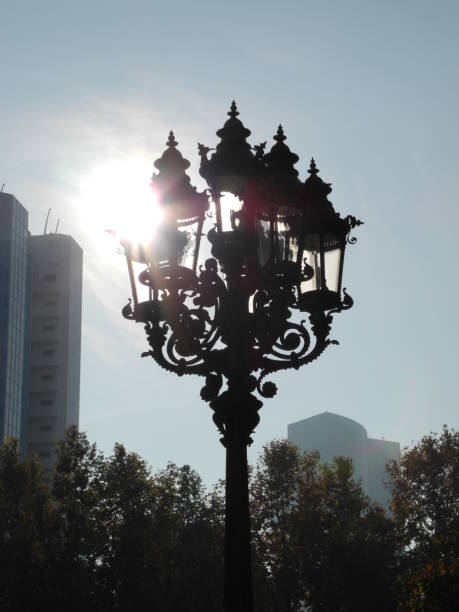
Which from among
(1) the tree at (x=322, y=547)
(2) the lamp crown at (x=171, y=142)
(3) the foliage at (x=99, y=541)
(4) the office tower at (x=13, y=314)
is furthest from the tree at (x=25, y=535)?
(4) the office tower at (x=13, y=314)

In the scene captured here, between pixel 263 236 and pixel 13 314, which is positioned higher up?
pixel 13 314

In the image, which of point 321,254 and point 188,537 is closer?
point 321,254

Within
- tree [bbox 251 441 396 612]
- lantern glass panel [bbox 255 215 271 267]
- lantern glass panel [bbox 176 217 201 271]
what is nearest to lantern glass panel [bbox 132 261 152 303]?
lantern glass panel [bbox 176 217 201 271]

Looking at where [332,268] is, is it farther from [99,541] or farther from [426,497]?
[426,497]

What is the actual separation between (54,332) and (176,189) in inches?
4999

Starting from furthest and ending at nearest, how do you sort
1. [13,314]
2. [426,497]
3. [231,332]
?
[13,314]
[426,497]
[231,332]

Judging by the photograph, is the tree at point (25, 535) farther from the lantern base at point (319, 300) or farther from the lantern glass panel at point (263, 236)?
the lantern glass panel at point (263, 236)

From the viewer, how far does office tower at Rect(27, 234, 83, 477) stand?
133500mm

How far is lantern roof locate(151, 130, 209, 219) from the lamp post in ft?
0.05

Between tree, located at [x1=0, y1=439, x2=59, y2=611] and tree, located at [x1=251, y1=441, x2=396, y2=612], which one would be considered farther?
tree, located at [x1=251, y1=441, x2=396, y2=612]

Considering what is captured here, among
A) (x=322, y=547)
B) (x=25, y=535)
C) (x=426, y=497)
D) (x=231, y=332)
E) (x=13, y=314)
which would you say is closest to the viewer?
(x=231, y=332)

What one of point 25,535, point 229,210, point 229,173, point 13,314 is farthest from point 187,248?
point 13,314

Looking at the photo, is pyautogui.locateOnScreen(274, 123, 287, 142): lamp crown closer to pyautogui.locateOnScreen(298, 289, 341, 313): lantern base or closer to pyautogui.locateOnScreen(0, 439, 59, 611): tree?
pyautogui.locateOnScreen(298, 289, 341, 313): lantern base

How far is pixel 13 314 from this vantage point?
12812 centimetres
